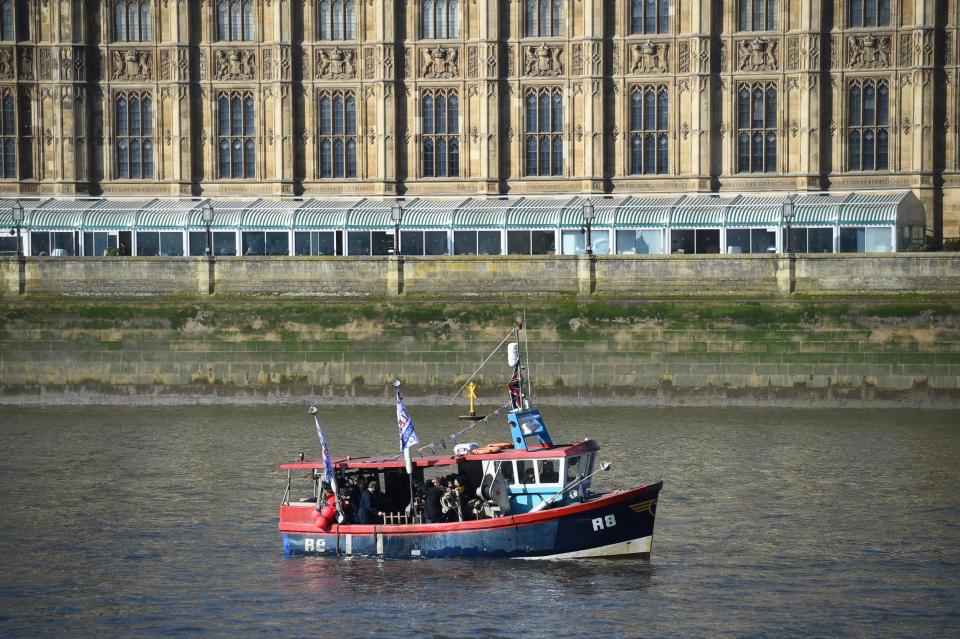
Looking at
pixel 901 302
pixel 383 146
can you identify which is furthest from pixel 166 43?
pixel 901 302

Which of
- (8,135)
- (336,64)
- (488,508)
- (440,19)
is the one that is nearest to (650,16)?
(440,19)

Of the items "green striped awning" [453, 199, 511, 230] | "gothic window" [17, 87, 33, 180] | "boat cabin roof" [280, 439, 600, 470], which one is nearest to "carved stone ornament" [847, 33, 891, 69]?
"green striped awning" [453, 199, 511, 230]

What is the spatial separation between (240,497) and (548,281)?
25.9 metres

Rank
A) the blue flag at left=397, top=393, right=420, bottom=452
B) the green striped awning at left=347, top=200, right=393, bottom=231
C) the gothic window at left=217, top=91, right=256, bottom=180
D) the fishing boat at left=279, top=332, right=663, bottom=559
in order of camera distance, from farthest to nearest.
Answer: the gothic window at left=217, top=91, right=256, bottom=180 → the green striped awning at left=347, top=200, right=393, bottom=231 → the blue flag at left=397, top=393, right=420, bottom=452 → the fishing boat at left=279, top=332, right=663, bottom=559

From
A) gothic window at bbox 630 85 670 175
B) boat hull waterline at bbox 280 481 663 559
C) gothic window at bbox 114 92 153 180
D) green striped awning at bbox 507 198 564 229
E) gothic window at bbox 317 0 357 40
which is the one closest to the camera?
boat hull waterline at bbox 280 481 663 559

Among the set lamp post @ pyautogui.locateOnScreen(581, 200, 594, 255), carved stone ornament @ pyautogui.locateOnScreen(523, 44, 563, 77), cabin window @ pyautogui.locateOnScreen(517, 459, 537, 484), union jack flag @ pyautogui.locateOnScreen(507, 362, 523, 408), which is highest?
carved stone ornament @ pyautogui.locateOnScreen(523, 44, 563, 77)

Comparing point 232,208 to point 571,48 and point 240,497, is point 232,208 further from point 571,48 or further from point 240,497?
point 240,497

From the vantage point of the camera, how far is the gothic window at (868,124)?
267 feet

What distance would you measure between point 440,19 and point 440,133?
209 inches

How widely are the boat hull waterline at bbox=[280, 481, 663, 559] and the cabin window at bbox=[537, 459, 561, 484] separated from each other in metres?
1.02

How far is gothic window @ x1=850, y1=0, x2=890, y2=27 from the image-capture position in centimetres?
8094

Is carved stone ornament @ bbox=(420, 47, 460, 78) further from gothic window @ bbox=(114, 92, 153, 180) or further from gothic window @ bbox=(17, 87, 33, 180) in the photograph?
gothic window @ bbox=(17, 87, 33, 180)

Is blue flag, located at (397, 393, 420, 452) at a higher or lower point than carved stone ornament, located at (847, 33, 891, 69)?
lower

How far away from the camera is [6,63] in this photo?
8444 centimetres
